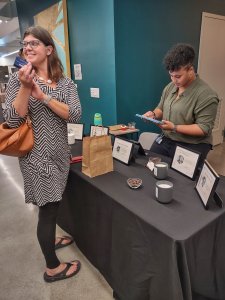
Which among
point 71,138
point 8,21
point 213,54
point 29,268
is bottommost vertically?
point 29,268

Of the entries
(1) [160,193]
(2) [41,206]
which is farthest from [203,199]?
(2) [41,206]

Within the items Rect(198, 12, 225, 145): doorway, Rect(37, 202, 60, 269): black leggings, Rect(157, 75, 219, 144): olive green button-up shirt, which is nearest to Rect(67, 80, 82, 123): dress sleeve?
Rect(37, 202, 60, 269): black leggings

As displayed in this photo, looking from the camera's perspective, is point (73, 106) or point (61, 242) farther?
point (61, 242)

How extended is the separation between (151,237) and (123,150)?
0.69 meters

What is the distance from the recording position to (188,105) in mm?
1485

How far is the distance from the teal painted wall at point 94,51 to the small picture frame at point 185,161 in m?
1.49

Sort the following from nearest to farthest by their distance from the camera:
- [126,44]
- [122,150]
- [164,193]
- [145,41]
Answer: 1. [164,193]
2. [122,150]
3. [126,44]
4. [145,41]

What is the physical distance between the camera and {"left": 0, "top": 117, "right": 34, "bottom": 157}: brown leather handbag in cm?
102

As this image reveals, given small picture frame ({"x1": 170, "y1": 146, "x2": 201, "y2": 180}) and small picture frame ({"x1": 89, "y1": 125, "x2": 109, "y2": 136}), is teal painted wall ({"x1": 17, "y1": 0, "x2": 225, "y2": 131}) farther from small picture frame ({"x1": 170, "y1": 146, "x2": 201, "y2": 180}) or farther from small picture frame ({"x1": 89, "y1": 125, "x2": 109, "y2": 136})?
small picture frame ({"x1": 170, "y1": 146, "x2": 201, "y2": 180})

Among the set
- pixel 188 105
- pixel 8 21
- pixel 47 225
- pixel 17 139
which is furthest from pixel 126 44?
pixel 8 21

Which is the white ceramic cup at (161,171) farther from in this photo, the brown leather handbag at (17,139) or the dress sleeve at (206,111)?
the brown leather handbag at (17,139)

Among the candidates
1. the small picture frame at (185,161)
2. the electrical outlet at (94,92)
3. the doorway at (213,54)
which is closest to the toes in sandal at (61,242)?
the small picture frame at (185,161)

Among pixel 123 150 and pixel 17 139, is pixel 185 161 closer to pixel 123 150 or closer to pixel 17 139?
pixel 123 150

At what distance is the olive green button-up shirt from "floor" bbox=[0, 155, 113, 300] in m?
1.09
